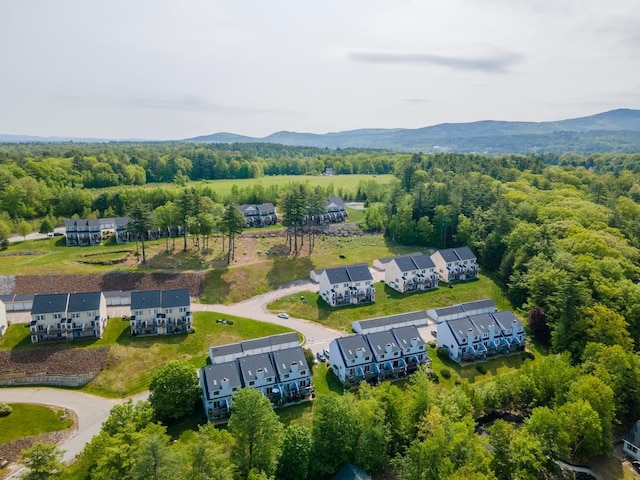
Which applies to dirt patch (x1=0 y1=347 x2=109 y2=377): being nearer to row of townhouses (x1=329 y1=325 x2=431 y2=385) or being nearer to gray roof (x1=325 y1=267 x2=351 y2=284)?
row of townhouses (x1=329 y1=325 x2=431 y2=385)

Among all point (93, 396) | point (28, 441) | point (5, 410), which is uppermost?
point (5, 410)

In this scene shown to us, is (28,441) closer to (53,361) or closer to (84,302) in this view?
(53,361)

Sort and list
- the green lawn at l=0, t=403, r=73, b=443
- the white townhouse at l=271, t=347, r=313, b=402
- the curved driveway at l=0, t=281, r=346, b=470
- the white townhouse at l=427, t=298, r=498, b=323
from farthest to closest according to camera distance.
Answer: the white townhouse at l=427, t=298, r=498, b=323, the white townhouse at l=271, t=347, r=313, b=402, the curved driveway at l=0, t=281, r=346, b=470, the green lawn at l=0, t=403, r=73, b=443

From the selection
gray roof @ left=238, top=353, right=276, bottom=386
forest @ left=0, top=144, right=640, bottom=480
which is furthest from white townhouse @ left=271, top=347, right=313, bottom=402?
forest @ left=0, top=144, right=640, bottom=480

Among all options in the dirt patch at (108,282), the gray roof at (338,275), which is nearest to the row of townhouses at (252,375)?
the gray roof at (338,275)

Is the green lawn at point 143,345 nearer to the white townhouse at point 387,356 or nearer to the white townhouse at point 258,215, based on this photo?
the white townhouse at point 387,356

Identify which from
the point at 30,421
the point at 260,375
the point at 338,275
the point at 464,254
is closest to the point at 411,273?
the point at 464,254
